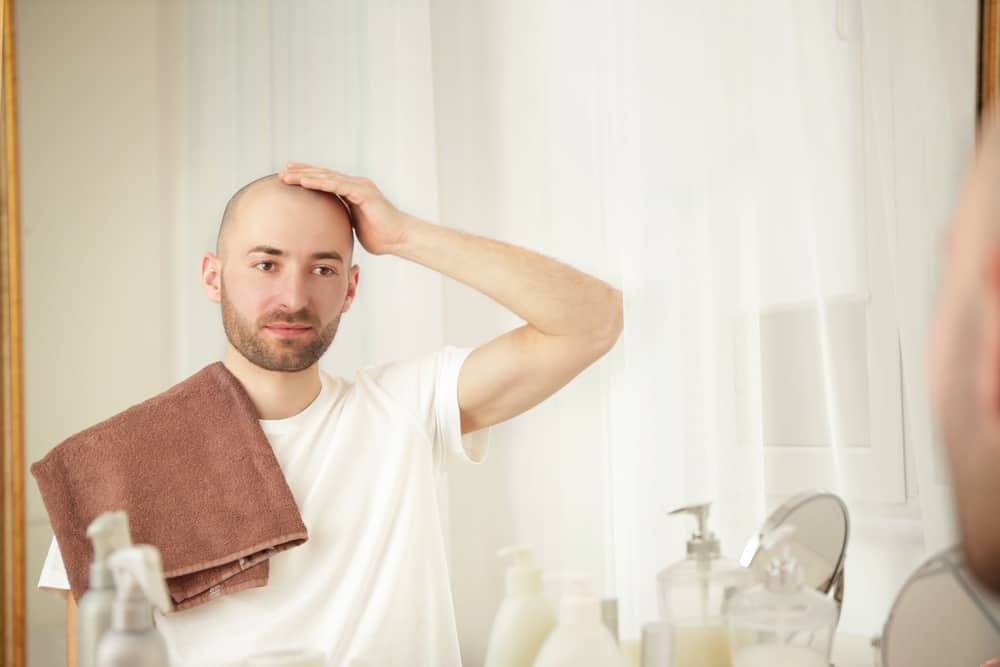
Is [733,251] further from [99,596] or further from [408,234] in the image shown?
[99,596]

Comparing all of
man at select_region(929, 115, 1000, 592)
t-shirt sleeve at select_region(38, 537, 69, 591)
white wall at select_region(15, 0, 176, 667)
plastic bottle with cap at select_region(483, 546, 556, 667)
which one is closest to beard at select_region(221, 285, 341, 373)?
t-shirt sleeve at select_region(38, 537, 69, 591)

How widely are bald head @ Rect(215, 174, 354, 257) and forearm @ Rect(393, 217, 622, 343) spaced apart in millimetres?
104

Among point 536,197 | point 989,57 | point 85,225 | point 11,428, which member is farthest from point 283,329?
point 85,225

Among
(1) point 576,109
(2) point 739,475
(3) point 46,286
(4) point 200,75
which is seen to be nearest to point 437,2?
(1) point 576,109

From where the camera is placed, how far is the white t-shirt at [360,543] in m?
1.21

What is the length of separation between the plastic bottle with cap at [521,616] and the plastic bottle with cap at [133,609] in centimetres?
33

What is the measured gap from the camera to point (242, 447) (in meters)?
1.28

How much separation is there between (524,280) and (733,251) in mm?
288

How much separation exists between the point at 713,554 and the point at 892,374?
0.37m

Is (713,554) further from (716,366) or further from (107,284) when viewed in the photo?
(107,284)

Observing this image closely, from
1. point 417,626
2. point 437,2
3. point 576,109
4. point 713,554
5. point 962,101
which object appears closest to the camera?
point 713,554

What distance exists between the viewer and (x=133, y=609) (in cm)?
77

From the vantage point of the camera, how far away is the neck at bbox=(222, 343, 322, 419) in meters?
1.36

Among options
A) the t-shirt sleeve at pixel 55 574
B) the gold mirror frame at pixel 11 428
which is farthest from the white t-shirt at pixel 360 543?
the gold mirror frame at pixel 11 428
